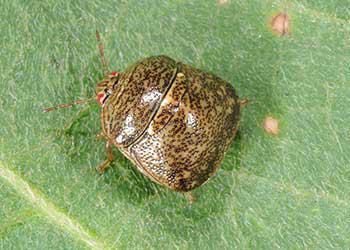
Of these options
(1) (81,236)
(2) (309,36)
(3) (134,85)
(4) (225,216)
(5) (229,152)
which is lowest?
(1) (81,236)

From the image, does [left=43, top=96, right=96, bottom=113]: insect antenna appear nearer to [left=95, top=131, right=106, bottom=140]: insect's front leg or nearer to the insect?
the insect

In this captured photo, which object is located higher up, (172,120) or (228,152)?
(172,120)

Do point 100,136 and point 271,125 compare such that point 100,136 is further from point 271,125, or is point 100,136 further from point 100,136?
point 271,125

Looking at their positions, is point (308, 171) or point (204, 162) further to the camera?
point (308, 171)

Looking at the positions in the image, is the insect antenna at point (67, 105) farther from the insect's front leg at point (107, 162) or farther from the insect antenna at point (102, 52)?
the insect's front leg at point (107, 162)

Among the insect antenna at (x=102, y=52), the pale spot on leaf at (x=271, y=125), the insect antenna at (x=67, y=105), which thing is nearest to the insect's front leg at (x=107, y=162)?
the insect antenna at (x=67, y=105)

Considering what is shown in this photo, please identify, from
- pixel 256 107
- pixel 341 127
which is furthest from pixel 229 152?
pixel 341 127

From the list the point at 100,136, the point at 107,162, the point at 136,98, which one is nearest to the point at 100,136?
the point at 100,136

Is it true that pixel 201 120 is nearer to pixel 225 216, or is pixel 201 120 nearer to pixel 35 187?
pixel 225 216
